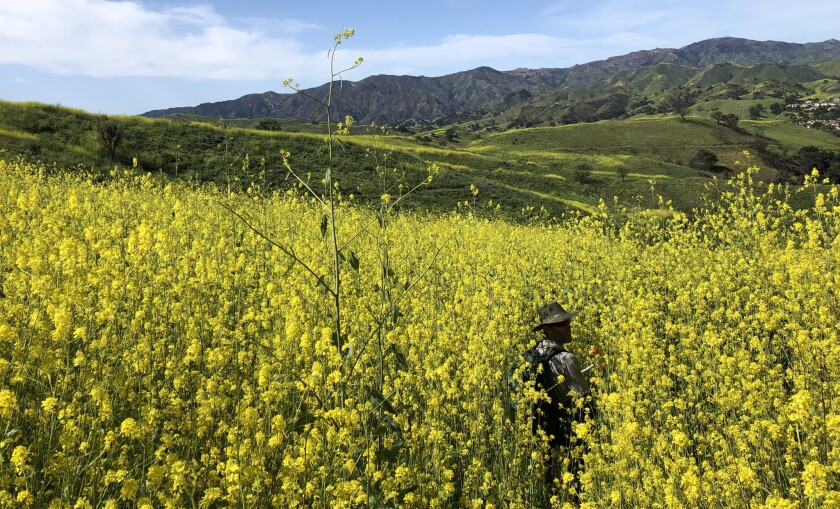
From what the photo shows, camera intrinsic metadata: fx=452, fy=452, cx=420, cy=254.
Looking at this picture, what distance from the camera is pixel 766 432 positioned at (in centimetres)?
320

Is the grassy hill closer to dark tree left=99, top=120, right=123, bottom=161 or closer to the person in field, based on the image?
dark tree left=99, top=120, right=123, bottom=161

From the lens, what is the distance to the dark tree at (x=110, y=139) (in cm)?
1995

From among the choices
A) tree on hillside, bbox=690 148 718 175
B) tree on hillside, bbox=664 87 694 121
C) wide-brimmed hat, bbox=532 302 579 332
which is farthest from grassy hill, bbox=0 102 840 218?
tree on hillside, bbox=664 87 694 121

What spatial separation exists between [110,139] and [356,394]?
2281 centimetres

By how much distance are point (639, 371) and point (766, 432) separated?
119 centimetres

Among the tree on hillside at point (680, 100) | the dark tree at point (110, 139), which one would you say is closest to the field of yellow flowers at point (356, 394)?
the dark tree at point (110, 139)

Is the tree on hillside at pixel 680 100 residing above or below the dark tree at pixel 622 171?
above

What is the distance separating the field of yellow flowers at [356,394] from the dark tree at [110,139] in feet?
53.0

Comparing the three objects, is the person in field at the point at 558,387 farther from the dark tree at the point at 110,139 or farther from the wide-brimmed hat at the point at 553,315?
the dark tree at the point at 110,139

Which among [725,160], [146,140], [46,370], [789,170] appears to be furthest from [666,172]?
[46,370]

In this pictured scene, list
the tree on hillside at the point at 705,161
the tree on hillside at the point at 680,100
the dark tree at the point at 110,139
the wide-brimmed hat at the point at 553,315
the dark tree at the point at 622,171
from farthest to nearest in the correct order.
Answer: the tree on hillside at the point at 680,100 → the tree on hillside at the point at 705,161 → the dark tree at the point at 622,171 → the dark tree at the point at 110,139 → the wide-brimmed hat at the point at 553,315

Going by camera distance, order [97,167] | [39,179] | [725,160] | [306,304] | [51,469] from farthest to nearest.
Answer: [725,160] → [97,167] → [39,179] → [306,304] → [51,469]

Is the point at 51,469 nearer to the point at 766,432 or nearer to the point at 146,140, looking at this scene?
the point at 766,432

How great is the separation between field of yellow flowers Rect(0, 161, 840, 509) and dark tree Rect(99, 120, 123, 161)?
16.2 metres
